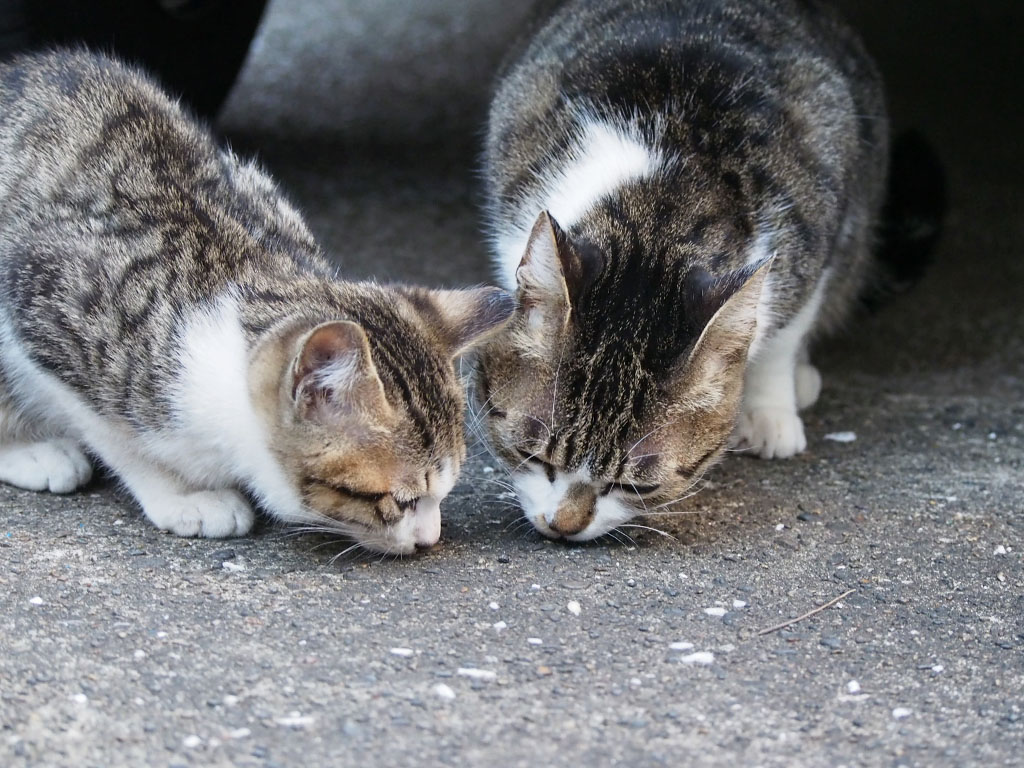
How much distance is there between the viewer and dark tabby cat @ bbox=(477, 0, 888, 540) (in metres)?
3.27

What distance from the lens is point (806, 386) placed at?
16.1ft

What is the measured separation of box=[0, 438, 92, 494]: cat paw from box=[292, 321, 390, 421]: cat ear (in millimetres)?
1152

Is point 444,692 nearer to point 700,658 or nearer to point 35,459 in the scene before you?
point 700,658

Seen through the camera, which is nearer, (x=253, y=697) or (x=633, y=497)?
(x=253, y=697)

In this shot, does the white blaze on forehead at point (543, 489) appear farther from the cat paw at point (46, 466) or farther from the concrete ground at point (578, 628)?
the cat paw at point (46, 466)

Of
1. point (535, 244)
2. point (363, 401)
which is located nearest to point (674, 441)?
point (535, 244)

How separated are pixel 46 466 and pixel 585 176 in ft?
6.24

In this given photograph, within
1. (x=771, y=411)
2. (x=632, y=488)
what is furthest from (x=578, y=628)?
(x=771, y=411)

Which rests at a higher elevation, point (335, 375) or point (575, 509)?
point (335, 375)

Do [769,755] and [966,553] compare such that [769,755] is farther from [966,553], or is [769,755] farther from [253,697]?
[966,553]

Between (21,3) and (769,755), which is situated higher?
(21,3)

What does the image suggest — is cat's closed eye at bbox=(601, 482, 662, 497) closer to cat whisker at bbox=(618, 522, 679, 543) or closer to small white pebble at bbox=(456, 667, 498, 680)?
cat whisker at bbox=(618, 522, 679, 543)

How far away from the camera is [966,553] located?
3.52 meters

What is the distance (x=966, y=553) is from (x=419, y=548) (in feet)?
5.25
